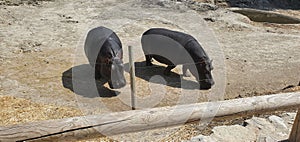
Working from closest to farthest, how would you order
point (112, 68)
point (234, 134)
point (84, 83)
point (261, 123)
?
1. point (234, 134)
2. point (261, 123)
3. point (112, 68)
4. point (84, 83)

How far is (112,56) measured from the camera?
266 inches

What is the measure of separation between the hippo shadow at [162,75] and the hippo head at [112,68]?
0.97 metres

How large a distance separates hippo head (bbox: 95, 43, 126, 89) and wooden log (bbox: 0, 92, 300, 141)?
152 inches

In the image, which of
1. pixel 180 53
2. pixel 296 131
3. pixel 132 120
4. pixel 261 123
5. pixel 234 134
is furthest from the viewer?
pixel 180 53

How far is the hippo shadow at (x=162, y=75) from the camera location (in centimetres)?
738

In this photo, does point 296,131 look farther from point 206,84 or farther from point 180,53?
point 180,53

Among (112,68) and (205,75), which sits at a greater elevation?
(112,68)

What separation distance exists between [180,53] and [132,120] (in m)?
4.91

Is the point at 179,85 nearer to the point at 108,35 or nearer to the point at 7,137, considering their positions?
the point at 108,35

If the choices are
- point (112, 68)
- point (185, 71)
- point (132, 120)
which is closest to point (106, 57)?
point (112, 68)

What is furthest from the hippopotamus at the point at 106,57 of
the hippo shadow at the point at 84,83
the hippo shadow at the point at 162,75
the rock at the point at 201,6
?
the rock at the point at 201,6

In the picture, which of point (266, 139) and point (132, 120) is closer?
point (132, 120)

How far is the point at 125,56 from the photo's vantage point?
875 cm

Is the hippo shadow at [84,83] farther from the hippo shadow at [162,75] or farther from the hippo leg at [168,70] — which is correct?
the hippo leg at [168,70]
